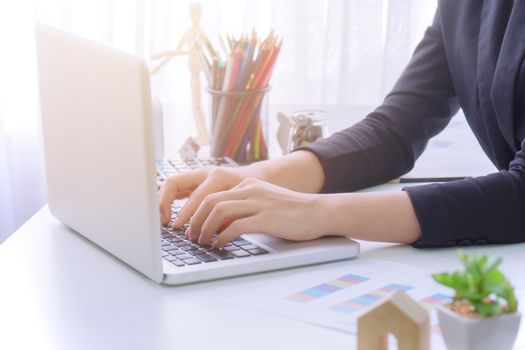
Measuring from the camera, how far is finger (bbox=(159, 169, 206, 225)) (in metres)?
1.29

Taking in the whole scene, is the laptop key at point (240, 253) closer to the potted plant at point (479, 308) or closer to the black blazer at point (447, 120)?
the black blazer at point (447, 120)

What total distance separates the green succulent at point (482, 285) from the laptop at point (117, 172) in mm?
404

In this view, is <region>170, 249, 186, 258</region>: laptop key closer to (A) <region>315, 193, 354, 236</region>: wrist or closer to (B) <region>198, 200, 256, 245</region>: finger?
(B) <region>198, 200, 256, 245</region>: finger

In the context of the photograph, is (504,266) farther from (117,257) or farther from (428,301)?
(117,257)

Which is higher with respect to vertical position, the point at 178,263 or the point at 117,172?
the point at 117,172

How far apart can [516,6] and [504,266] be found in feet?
1.35

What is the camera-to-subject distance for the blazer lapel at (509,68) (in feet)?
4.35

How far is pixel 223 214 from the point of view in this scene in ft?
3.81

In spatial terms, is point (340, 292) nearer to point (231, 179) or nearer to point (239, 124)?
point (231, 179)

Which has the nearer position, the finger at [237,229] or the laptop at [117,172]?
the laptop at [117,172]

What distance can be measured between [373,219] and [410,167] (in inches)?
14.6

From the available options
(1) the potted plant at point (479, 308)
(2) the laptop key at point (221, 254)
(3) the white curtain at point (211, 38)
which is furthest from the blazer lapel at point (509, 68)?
(3) the white curtain at point (211, 38)

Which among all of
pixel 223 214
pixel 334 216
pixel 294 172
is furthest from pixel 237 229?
pixel 294 172

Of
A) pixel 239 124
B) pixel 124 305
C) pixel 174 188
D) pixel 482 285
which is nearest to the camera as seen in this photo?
pixel 482 285
